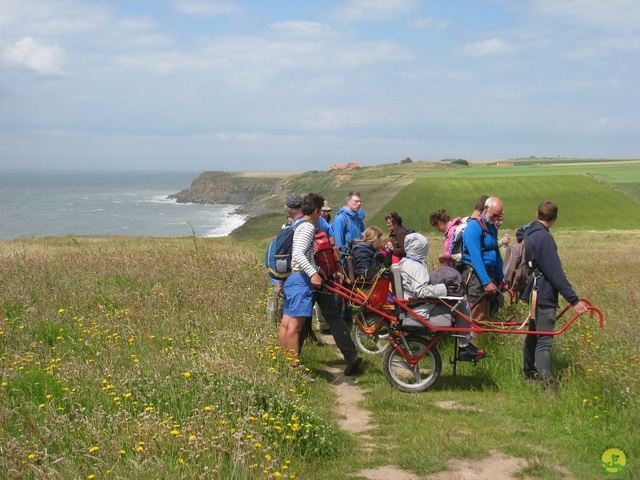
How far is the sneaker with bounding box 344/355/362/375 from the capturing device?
7.97 metres

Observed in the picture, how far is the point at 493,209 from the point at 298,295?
2.62 meters

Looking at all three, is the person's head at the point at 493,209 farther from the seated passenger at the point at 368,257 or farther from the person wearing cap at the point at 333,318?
the person wearing cap at the point at 333,318

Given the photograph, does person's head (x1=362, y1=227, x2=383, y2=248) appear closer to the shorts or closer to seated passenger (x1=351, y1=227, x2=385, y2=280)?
seated passenger (x1=351, y1=227, x2=385, y2=280)

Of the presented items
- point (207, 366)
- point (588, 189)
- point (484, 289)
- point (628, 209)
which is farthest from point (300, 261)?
point (588, 189)

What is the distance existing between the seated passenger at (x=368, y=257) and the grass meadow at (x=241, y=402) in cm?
129

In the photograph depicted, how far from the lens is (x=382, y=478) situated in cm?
497

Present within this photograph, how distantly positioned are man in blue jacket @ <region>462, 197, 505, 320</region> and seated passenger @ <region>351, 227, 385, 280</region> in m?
1.61

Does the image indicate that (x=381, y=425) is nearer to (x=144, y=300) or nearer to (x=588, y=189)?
(x=144, y=300)

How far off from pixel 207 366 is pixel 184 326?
2.32 m

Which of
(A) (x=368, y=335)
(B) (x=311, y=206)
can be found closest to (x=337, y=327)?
(B) (x=311, y=206)

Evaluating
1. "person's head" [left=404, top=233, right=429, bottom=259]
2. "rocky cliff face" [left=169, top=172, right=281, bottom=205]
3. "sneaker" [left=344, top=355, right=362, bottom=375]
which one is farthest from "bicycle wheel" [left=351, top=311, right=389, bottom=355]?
"rocky cliff face" [left=169, top=172, right=281, bottom=205]

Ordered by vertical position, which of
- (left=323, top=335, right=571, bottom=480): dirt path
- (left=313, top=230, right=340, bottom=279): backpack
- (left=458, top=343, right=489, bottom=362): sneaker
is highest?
(left=313, top=230, right=340, bottom=279): backpack

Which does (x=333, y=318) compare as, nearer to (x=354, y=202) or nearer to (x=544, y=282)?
(x=544, y=282)

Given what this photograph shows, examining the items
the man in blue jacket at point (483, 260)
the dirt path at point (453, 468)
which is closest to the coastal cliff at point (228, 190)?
the man in blue jacket at point (483, 260)
